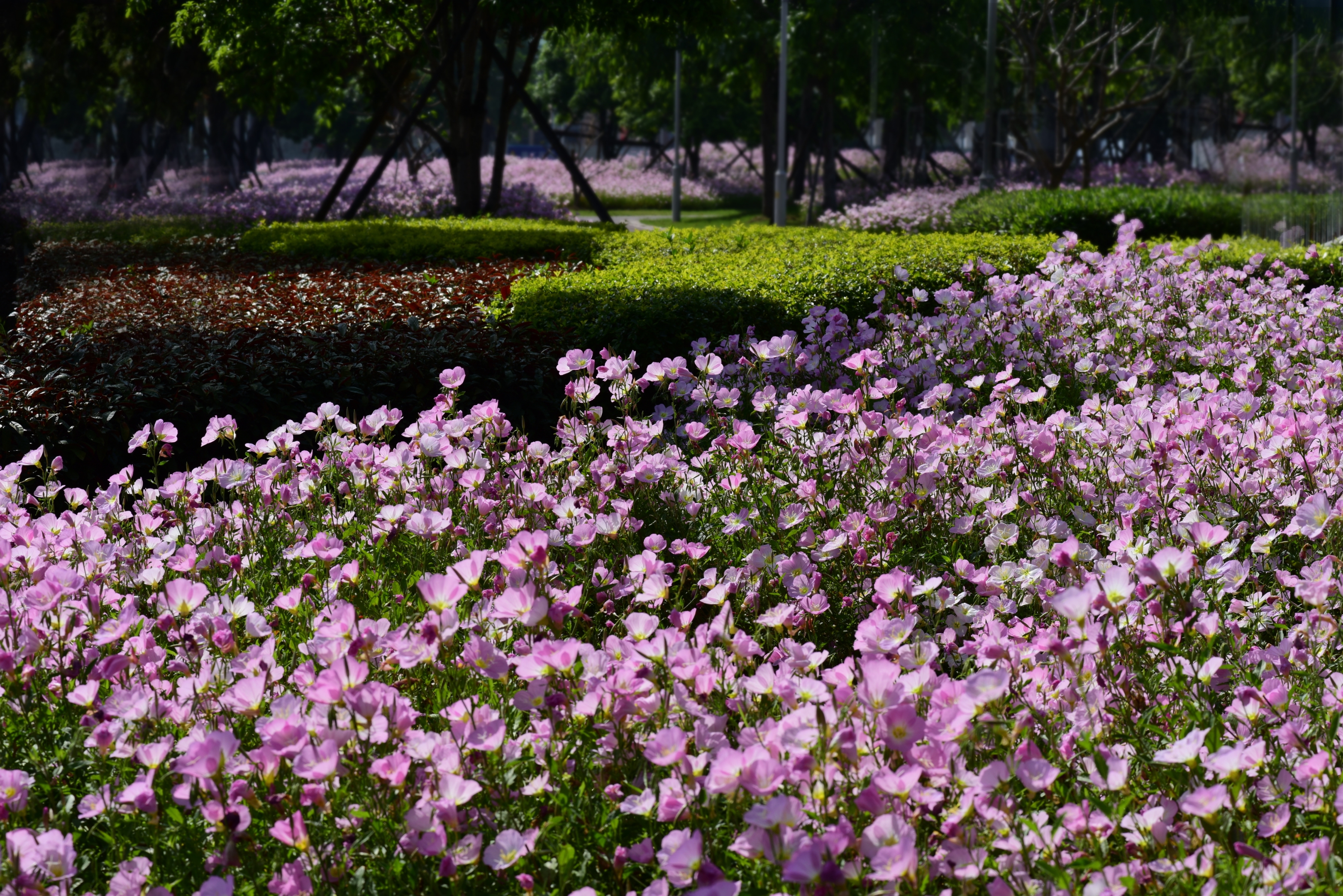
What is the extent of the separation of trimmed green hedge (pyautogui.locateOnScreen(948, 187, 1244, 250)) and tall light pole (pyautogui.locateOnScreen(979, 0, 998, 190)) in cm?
474

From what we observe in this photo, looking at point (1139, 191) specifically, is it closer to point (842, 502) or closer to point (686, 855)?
point (842, 502)

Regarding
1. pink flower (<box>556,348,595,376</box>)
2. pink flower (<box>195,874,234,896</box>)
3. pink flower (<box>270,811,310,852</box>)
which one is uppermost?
pink flower (<box>556,348,595,376</box>)

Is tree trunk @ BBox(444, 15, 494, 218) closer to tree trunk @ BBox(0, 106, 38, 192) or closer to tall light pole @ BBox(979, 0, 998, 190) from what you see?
tall light pole @ BBox(979, 0, 998, 190)

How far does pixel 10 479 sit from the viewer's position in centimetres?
349

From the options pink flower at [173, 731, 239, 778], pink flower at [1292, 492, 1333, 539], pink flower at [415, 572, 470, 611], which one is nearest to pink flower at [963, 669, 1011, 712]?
pink flower at [415, 572, 470, 611]

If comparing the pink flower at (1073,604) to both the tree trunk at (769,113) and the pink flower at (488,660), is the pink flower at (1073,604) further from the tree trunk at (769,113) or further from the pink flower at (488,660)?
the tree trunk at (769,113)

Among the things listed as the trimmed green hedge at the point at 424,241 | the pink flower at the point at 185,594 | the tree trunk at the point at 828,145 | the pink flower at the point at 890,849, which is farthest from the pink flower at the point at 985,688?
the tree trunk at the point at 828,145

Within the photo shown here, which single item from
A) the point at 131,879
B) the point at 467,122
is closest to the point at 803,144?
the point at 467,122

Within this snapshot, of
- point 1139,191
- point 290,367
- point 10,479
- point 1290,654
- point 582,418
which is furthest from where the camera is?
point 1139,191

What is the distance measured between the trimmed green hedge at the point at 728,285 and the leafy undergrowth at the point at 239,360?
559mm

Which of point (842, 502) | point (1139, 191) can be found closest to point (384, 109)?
point (1139, 191)

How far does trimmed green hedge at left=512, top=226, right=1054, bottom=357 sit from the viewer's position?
6805 millimetres

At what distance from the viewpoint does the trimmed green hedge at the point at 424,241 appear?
12.0m

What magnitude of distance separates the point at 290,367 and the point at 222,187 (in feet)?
84.2
